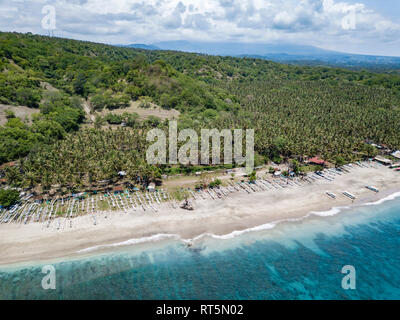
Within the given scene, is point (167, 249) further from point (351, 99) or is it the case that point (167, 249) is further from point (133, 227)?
point (351, 99)

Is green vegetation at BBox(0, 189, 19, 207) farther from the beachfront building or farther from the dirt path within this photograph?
the beachfront building

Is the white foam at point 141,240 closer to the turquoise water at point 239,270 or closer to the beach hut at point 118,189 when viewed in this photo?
the turquoise water at point 239,270

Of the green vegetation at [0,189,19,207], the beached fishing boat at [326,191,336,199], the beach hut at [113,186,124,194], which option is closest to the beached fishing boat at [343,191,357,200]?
the beached fishing boat at [326,191,336,199]

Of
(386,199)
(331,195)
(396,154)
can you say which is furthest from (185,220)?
(396,154)

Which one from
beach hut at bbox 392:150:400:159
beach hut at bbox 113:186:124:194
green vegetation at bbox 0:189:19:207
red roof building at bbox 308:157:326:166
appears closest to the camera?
green vegetation at bbox 0:189:19:207

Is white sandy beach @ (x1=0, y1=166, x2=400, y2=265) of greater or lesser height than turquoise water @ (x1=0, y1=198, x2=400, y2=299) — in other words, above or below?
above

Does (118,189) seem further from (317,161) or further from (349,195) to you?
(317,161)
